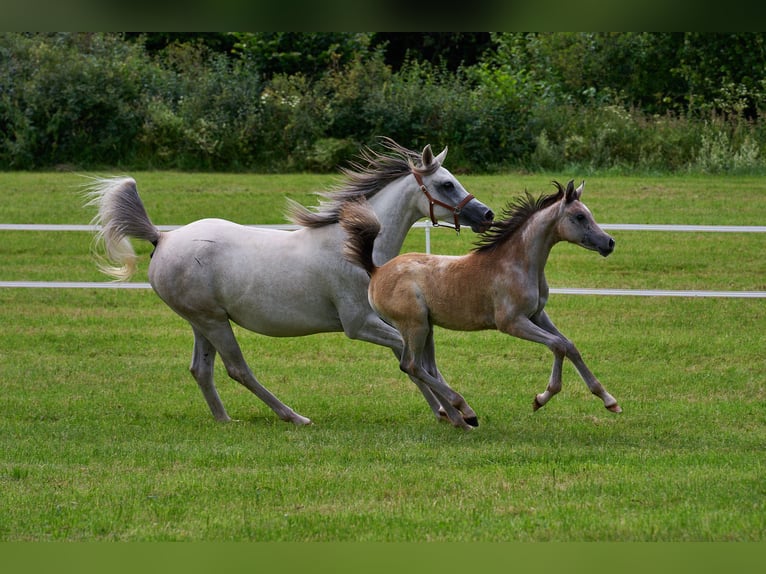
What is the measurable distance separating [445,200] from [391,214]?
44cm

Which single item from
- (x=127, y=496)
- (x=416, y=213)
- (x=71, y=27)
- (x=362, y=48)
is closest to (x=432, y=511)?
(x=127, y=496)

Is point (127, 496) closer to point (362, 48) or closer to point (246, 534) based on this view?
point (246, 534)

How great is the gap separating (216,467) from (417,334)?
71.6 inches

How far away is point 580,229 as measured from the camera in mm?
8023

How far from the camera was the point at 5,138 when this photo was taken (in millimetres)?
23906

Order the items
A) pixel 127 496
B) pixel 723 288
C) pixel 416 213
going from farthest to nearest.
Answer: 1. pixel 723 288
2. pixel 416 213
3. pixel 127 496

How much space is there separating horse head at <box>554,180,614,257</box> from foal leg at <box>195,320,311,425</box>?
253 cm

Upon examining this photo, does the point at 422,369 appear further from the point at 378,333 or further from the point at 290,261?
the point at 290,261

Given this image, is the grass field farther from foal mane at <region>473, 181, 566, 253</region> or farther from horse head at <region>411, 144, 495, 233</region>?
horse head at <region>411, 144, 495, 233</region>

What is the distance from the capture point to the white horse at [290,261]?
867 cm

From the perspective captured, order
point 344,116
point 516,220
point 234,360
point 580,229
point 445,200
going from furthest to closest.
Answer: point 344,116 → point 234,360 → point 445,200 → point 516,220 → point 580,229

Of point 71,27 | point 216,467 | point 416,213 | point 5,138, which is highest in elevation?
point 71,27

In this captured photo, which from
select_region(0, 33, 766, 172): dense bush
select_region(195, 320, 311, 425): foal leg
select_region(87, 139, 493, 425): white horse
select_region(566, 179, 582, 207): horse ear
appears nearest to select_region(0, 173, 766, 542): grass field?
→ select_region(195, 320, 311, 425): foal leg

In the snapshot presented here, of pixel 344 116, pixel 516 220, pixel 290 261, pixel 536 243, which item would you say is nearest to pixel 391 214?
pixel 290 261
